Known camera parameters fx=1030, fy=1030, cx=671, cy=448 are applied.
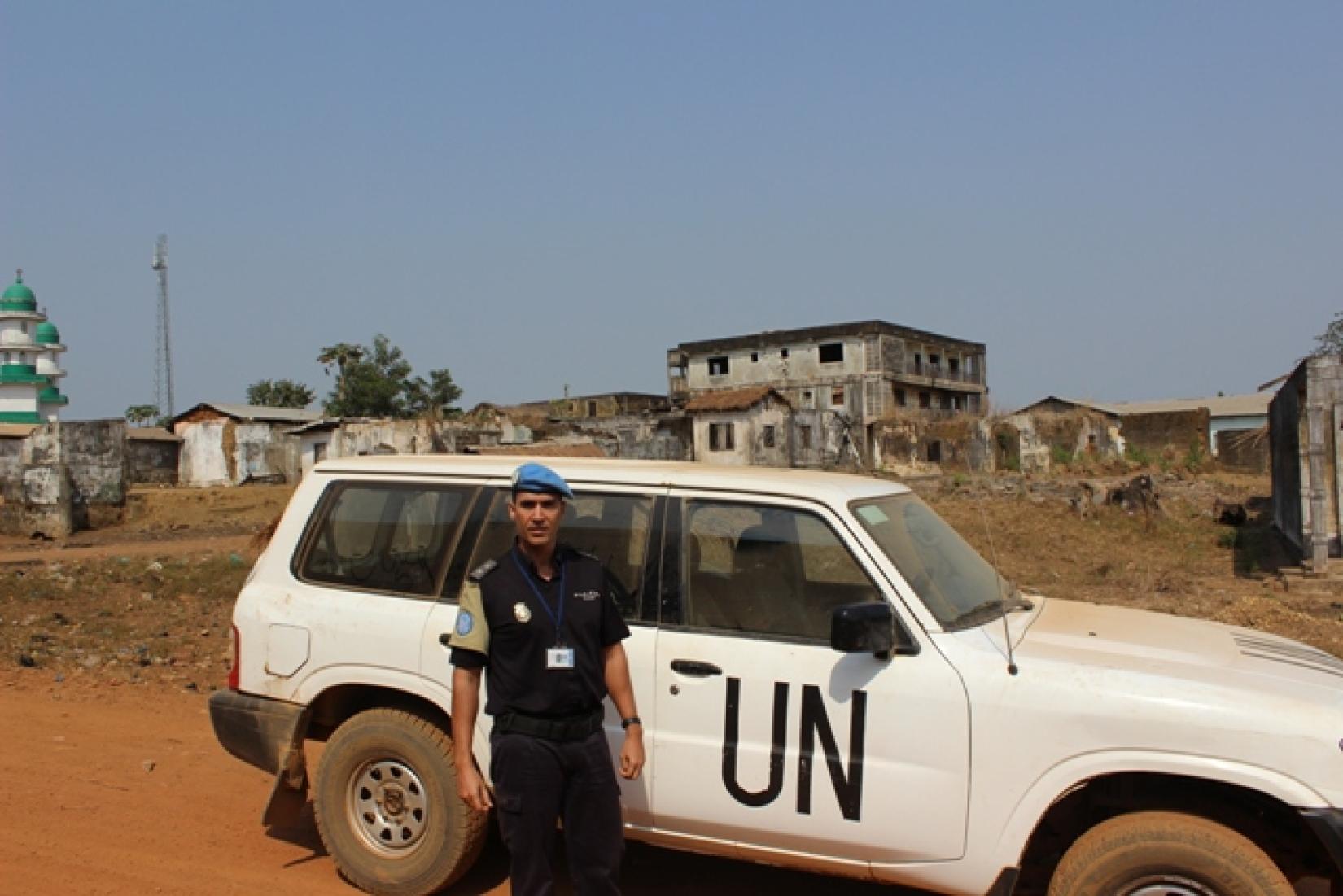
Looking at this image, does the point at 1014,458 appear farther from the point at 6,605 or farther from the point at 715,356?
the point at 6,605

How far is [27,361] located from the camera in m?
52.2

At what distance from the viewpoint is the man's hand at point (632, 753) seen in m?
3.57

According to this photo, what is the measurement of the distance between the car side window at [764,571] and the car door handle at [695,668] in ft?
0.51

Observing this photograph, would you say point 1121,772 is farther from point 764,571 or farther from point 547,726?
point 547,726

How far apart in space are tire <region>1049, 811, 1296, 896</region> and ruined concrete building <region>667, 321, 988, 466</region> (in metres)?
42.2

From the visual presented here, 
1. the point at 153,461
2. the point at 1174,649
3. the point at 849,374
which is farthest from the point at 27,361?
the point at 1174,649

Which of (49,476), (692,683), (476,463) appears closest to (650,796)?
(692,683)

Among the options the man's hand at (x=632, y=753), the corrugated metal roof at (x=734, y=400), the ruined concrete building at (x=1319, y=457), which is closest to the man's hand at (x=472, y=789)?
the man's hand at (x=632, y=753)

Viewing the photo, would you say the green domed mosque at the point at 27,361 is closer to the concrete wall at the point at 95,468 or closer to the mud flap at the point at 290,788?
the concrete wall at the point at 95,468

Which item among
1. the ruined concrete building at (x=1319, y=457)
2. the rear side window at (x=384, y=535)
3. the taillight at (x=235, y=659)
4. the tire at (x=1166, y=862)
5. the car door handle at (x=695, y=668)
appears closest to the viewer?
the tire at (x=1166, y=862)

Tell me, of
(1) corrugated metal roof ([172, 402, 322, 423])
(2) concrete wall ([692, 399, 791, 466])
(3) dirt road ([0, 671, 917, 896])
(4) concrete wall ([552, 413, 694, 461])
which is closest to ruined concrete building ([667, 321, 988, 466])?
(2) concrete wall ([692, 399, 791, 466])

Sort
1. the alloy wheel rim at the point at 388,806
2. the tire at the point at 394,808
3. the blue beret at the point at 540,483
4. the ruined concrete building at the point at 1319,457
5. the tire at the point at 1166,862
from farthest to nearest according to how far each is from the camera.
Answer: the ruined concrete building at the point at 1319,457 < the alloy wheel rim at the point at 388,806 < the tire at the point at 394,808 < the blue beret at the point at 540,483 < the tire at the point at 1166,862

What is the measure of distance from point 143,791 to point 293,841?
121 centimetres

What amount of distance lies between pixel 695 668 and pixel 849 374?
171 ft
